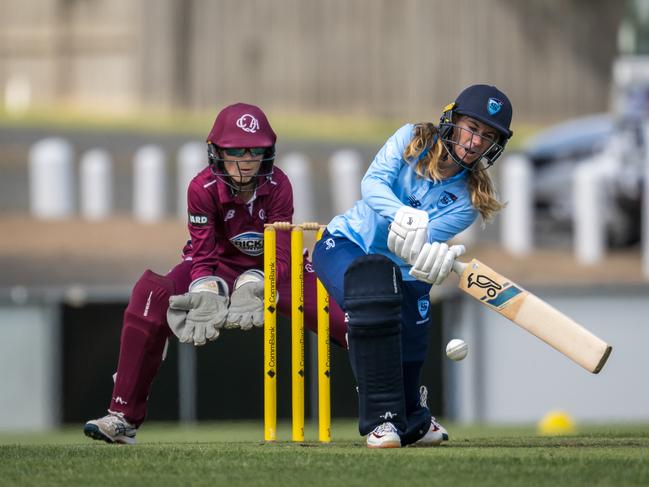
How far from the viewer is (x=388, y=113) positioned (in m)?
30.3

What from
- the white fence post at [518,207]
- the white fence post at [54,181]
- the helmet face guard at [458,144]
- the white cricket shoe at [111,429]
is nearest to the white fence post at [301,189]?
the white fence post at [518,207]

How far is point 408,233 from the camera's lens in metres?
6.27

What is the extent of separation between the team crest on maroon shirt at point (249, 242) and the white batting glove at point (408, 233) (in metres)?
1.06

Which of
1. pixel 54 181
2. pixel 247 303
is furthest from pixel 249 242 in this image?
pixel 54 181

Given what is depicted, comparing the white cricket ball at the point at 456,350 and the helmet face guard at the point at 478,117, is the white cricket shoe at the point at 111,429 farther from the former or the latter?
the helmet face guard at the point at 478,117

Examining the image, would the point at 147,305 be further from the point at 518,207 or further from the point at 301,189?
the point at 518,207

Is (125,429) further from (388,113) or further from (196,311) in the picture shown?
(388,113)

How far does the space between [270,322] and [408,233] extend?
37.3 inches

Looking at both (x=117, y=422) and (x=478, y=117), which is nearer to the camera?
(x=478, y=117)

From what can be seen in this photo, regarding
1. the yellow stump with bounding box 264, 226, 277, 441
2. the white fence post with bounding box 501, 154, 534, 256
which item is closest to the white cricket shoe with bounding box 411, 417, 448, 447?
the yellow stump with bounding box 264, 226, 277, 441

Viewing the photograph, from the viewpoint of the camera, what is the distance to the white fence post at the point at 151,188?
19.4 metres

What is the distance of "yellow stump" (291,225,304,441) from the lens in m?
6.95

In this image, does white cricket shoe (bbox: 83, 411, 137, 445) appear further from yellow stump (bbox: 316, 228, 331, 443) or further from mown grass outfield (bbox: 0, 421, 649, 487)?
yellow stump (bbox: 316, 228, 331, 443)

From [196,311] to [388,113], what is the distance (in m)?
23.6
